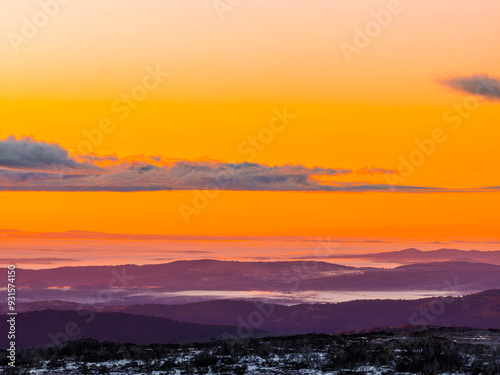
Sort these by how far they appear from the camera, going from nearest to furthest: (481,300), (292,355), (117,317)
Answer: (292,355) → (117,317) → (481,300)

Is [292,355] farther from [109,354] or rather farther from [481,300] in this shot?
[481,300]

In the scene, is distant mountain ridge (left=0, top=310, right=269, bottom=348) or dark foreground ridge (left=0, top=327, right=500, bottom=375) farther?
distant mountain ridge (left=0, top=310, right=269, bottom=348)

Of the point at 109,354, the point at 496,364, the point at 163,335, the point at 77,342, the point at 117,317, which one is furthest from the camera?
the point at 117,317

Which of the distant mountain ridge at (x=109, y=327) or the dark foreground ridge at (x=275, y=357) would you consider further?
the distant mountain ridge at (x=109, y=327)

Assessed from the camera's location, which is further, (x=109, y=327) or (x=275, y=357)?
(x=109, y=327)

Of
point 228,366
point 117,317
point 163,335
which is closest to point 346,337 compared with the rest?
point 228,366

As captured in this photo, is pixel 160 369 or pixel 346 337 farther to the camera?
pixel 346 337

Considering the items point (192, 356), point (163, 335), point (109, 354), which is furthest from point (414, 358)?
point (163, 335)
